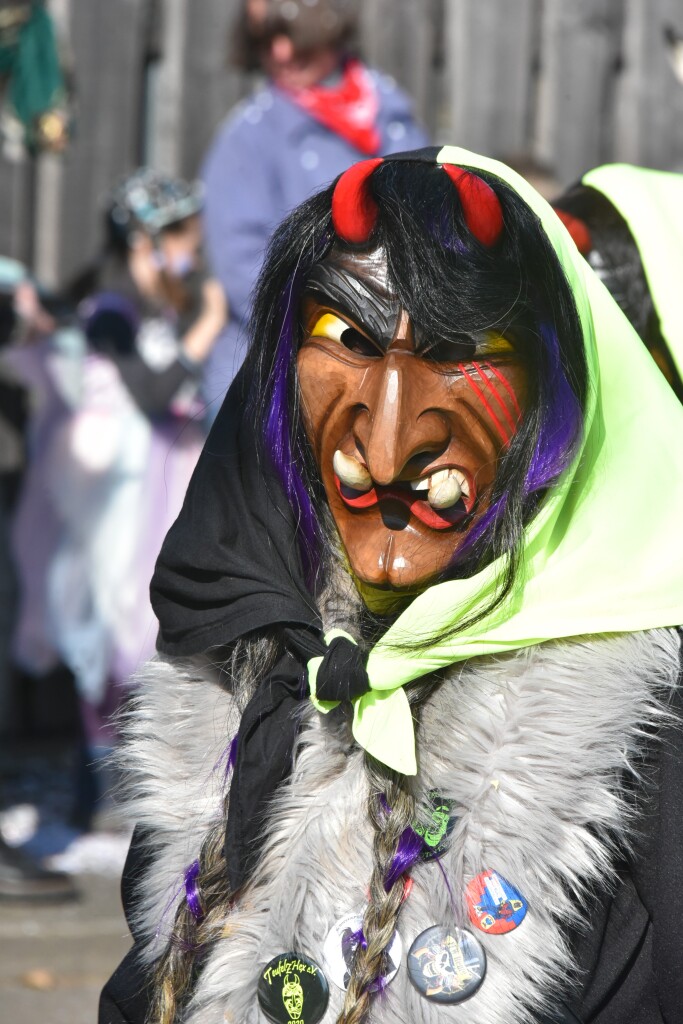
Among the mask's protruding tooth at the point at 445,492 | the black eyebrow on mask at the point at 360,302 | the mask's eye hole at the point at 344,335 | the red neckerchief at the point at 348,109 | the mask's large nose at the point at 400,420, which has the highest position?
the red neckerchief at the point at 348,109

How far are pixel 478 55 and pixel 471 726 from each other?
3.96 meters

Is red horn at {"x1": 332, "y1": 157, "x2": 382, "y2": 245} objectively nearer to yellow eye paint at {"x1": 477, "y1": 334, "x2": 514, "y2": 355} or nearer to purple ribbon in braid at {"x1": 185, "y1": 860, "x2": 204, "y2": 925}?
yellow eye paint at {"x1": 477, "y1": 334, "x2": 514, "y2": 355}

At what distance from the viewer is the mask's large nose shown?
1413 millimetres

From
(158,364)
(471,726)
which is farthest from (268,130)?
(471,726)

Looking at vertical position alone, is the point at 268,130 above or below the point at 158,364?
above

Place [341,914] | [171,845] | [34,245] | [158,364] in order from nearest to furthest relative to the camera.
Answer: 1. [341,914]
2. [171,845]
3. [158,364]
4. [34,245]

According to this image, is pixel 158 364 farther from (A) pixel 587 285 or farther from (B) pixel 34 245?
(A) pixel 587 285

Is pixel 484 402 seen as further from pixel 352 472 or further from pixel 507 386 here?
pixel 352 472

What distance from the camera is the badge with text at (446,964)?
136 cm

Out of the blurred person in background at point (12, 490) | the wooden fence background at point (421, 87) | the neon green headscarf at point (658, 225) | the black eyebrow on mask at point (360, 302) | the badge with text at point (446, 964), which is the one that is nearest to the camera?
the badge with text at point (446, 964)

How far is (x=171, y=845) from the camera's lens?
5.16ft

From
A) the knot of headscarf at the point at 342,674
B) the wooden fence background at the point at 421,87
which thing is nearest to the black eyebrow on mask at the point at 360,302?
the knot of headscarf at the point at 342,674

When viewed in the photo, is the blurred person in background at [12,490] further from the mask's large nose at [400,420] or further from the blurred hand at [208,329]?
the mask's large nose at [400,420]

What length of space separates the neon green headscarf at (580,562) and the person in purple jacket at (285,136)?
6.34ft
